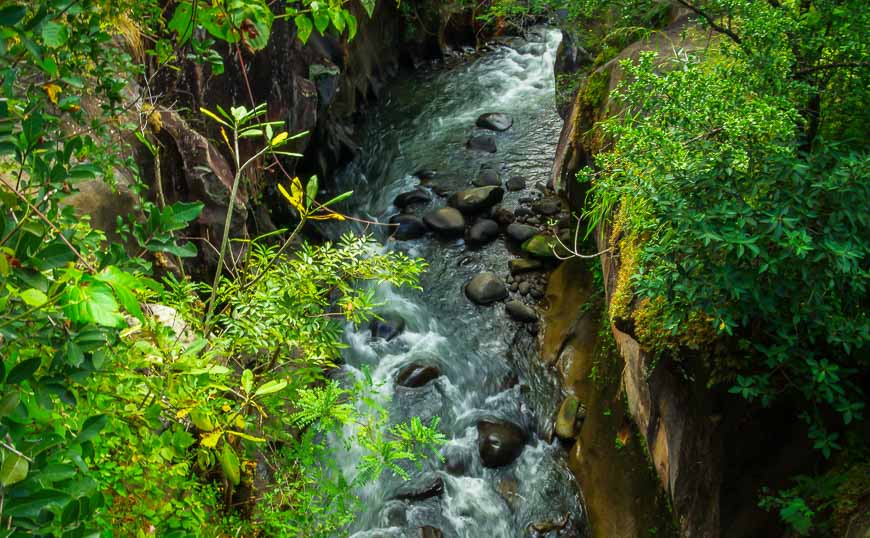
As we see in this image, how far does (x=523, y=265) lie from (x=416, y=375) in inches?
88.2

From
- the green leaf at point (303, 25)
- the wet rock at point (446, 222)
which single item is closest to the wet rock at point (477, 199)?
the wet rock at point (446, 222)

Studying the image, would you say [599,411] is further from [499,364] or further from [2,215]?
[2,215]

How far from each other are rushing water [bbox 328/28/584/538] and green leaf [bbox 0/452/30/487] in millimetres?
3214

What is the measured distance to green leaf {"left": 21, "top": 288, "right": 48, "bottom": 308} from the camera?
4.10 ft

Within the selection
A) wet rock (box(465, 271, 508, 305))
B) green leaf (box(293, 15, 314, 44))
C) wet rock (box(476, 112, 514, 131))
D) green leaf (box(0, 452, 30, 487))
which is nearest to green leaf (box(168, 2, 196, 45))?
green leaf (box(293, 15, 314, 44))

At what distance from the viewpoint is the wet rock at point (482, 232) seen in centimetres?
861

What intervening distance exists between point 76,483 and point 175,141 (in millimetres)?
4799

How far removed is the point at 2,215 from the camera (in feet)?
4.37

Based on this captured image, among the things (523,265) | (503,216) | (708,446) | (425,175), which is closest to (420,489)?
(708,446)

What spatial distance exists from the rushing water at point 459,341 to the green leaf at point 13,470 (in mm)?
3214

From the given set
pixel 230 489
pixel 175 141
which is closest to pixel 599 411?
pixel 230 489

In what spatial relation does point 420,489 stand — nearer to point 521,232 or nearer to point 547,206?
point 521,232

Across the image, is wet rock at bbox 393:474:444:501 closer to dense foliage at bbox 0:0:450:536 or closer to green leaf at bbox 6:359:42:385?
dense foliage at bbox 0:0:450:536

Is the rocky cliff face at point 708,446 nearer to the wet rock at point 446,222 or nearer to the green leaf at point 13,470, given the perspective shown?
the green leaf at point 13,470
